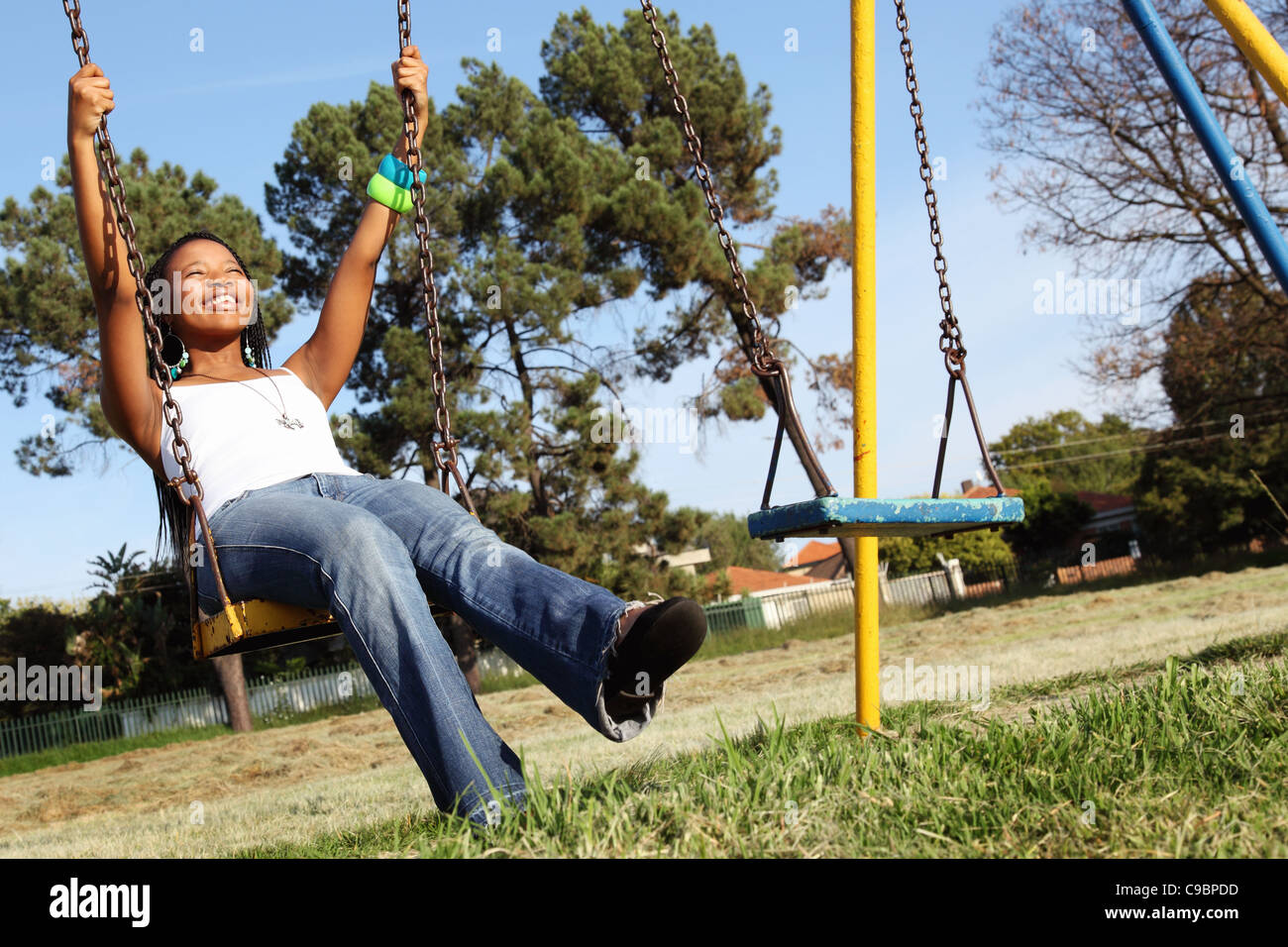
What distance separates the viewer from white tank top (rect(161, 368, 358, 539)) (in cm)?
260

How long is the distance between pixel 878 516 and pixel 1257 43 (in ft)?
7.07

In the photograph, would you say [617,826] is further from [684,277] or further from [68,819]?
[684,277]

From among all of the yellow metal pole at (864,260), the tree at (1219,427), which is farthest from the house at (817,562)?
the yellow metal pole at (864,260)

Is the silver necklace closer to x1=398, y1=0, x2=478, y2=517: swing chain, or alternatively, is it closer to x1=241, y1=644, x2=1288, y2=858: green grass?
x1=398, y1=0, x2=478, y2=517: swing chain

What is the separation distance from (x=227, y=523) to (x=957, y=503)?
169cm

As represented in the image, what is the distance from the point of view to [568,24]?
890 inches

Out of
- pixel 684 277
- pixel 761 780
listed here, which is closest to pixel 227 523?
pixel 761 780

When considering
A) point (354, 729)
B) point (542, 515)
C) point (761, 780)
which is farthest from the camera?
point (542, 515)

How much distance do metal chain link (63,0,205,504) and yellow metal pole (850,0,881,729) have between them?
70.0 inches

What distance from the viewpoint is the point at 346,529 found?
2203mm

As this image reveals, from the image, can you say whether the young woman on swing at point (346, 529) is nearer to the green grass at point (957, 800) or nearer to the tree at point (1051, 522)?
the green grass at point (957, 800)

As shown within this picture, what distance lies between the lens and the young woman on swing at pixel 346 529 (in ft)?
6.81

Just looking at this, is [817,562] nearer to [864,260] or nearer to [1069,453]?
[1069,453]
